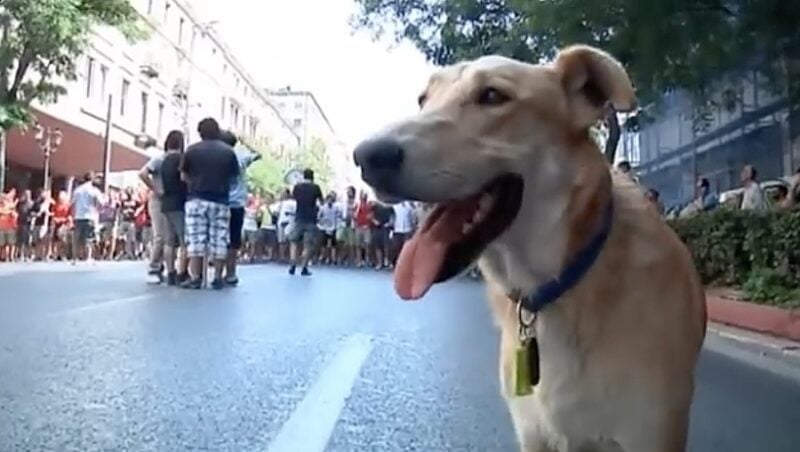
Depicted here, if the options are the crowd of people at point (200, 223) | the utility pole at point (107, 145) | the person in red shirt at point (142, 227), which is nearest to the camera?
the crowd of people at point (200, 223)

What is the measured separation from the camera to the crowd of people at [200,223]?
12742 millimetres

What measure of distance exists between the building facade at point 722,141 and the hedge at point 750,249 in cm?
319

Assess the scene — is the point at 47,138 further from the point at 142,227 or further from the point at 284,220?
the point at 284,220

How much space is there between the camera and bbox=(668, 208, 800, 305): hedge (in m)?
9.54

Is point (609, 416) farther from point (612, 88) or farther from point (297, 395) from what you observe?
point (297, 395)

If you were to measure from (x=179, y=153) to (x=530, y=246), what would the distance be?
1126 centimetres

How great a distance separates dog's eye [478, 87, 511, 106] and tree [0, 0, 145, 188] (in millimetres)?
22151

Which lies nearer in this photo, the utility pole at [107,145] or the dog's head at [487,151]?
the dog's head at [487,151]

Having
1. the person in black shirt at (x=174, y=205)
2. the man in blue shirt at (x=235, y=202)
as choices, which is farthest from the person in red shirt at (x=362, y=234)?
the person in black shirt at (x=174, y=205)

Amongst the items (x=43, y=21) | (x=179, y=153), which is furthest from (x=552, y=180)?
(x=43, y=21)

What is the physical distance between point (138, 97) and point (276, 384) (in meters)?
46.2

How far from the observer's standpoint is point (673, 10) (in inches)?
460

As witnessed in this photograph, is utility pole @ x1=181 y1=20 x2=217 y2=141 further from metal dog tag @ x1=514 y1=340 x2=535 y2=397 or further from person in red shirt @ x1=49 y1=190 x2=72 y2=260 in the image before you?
metal dog tag @ x1=514 y1=340 x2=535 y2=397

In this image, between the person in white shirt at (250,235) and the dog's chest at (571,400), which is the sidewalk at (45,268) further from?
the dog's chest at (571,400)
